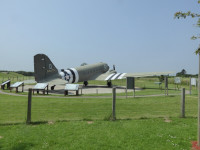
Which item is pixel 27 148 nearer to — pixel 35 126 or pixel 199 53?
pixel 35 126

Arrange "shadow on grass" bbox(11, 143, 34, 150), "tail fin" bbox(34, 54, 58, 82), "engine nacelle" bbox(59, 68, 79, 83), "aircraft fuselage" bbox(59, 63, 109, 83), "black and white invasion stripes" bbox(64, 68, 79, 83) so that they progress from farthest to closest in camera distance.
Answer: "black and white invasion stripes" bbox(64, 68, 79, 83), "aircraft fuselage" bbox(59, 63, 109, 83), "engine nacelle" bbox(59, 68, 79, 83), "tail fin" bbox(34, 54, 58, 82), "shadow on grass" bbox(11, 143, 34, 150)

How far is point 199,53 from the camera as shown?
6020 mm

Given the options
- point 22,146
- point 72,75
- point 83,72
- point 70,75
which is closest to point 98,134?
point 22,146

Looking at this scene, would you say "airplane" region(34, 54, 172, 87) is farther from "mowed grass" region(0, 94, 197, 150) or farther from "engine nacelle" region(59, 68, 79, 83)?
"mowed grass" region(0, 94, 197, 150)

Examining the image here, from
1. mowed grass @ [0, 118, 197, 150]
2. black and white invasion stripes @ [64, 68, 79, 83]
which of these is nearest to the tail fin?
black and white invasion stripes @ [64, 68, 79, 83]

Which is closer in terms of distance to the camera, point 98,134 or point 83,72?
point 98,134

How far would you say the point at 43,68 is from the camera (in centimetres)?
2931

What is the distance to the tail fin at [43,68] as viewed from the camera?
2889 cm

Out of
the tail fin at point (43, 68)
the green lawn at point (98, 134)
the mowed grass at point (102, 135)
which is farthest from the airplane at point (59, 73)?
the mowed grass at point (102, 135)

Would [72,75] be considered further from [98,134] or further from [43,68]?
[98,134]

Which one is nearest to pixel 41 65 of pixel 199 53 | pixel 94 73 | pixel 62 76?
pixel 62 76

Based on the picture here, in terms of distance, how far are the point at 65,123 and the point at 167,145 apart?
15.5 ft

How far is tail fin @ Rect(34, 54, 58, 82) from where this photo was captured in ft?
94.8

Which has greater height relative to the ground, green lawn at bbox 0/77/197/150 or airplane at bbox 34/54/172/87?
airplane at bbox 34/54/172/87
